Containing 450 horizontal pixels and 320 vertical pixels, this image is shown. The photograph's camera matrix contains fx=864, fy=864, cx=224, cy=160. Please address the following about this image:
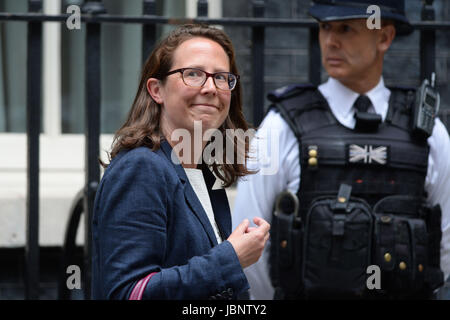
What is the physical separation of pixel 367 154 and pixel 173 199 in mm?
1720

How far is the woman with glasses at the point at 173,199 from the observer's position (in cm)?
214

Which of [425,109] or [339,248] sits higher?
[425,109]

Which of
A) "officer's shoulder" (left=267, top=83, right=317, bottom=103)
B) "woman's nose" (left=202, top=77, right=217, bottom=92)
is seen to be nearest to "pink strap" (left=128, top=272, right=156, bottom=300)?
"woman's nose" (left=202, top=77, right=217, bottom=92)

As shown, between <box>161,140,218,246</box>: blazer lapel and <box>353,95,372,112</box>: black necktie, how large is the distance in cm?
171

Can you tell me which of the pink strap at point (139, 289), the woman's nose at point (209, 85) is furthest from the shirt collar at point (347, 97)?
the pink strap at point (139, 289)

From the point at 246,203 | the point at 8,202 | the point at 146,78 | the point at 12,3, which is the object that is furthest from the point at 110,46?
the point at 146,78

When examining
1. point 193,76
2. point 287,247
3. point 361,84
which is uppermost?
point 193,76

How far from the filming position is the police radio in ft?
12.5

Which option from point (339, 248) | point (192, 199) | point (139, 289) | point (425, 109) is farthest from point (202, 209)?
point (425, 109)

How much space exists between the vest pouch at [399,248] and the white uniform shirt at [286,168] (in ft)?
0.81

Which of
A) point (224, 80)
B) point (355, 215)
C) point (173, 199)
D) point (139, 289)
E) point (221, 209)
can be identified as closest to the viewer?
point (139, 289)

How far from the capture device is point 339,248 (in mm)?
3693

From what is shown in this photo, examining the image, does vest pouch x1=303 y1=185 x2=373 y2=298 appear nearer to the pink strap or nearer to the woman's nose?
the woman's nose

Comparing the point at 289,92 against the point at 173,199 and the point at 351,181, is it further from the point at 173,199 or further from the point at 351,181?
the point at 173,199
